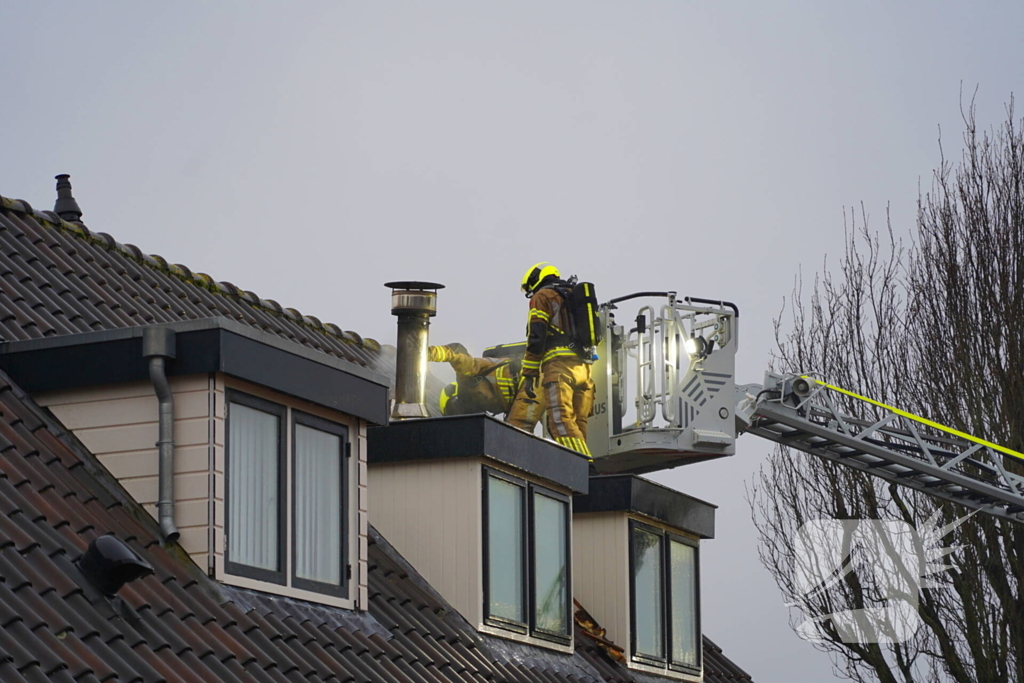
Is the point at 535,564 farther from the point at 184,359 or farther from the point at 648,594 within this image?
the point at 184,359

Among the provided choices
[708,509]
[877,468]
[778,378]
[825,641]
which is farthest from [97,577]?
[825,641]

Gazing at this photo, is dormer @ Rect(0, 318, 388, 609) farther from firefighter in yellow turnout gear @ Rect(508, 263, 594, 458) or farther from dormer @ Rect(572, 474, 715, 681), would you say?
firefighter in yellow turnout gear @ Rect(508, 263, 594, 458)

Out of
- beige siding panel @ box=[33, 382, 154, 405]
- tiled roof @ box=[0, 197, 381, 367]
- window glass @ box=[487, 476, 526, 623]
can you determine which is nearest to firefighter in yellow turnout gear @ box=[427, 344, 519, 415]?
tiled roof @ box=[0, 197, 381, 367]

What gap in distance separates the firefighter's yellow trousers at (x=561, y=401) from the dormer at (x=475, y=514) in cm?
393

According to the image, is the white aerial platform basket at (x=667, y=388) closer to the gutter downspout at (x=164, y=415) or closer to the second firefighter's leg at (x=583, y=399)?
the second firefighter's leg at (x=583, y=399)

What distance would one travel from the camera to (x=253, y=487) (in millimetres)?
10664

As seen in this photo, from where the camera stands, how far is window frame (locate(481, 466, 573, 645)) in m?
13.3

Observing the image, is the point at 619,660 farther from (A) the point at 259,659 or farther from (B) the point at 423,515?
(A) the point at 259,659

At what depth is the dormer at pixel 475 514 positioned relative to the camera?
13227 millimetres

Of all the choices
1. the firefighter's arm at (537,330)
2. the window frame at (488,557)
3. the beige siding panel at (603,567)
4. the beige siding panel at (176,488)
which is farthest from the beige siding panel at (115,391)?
the firefighter's arm at (537,330)

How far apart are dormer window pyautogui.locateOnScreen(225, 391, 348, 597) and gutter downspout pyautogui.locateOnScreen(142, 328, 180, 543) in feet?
1.18

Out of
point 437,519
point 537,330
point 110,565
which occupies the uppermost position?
point 537,330

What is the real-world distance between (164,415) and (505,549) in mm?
4138

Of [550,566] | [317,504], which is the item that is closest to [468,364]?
[550,566]
